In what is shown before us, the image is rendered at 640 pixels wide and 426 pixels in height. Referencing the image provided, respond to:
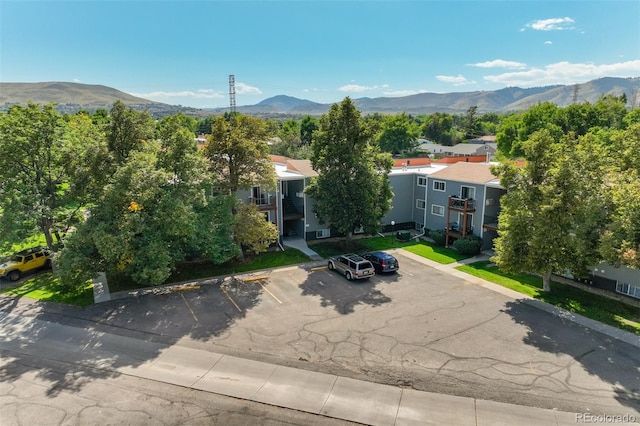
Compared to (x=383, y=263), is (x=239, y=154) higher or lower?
higher

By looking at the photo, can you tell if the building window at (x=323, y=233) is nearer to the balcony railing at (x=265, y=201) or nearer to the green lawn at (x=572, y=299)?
the balcony railing at (x=265, y=201)

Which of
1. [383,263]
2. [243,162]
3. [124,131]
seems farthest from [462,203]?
[124,131]

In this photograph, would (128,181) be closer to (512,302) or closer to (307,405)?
(307,405)

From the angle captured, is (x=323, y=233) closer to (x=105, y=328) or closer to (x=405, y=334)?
(x=405, y=334)

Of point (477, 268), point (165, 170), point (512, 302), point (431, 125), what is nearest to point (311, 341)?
point (512, 302)

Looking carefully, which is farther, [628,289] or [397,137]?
[397,137]

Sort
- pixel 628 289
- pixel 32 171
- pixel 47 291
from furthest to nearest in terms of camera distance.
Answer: pixel 32 171 < pixel 47 291 < pixel 628 289

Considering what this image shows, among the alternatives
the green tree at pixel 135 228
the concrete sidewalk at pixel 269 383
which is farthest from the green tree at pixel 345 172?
the concrete sidewalk at pixel 269 383
